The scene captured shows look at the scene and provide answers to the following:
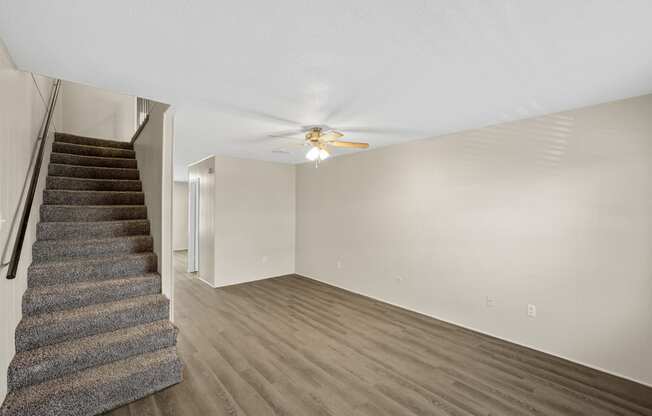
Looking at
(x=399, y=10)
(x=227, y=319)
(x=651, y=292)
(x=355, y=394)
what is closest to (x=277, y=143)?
(x=227, y=319)

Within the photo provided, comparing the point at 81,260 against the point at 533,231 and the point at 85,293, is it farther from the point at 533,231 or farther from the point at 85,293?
the point at 533,231

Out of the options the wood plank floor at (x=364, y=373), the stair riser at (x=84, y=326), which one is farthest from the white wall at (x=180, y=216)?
the stair riser at (x=84, y=326)

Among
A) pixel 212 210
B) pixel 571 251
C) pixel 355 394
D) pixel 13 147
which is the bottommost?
pixel 355 394

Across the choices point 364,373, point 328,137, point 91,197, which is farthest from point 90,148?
point 364,373

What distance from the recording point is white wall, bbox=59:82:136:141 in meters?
4.92

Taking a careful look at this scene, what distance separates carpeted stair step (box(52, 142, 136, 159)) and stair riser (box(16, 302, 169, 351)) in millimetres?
2680

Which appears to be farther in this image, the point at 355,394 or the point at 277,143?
the point at 277,143

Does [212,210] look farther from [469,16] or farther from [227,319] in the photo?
[469,16]

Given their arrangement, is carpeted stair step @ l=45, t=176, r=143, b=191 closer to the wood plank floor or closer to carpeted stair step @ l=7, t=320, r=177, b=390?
the wood plank floor

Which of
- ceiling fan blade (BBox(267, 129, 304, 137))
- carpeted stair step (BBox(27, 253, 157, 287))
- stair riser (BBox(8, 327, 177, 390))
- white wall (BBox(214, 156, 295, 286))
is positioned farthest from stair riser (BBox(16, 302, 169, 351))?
white wall (BBox(214, 156, 295, 286))

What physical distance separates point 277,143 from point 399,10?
3.02 m

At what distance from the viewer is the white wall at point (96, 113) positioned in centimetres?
492

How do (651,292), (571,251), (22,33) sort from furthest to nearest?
(571,251), (651,292), (22,33)

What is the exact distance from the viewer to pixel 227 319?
3703 mm
